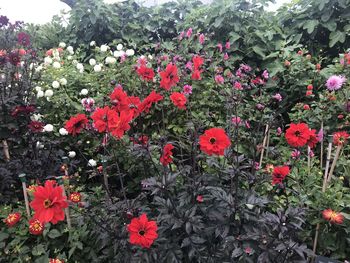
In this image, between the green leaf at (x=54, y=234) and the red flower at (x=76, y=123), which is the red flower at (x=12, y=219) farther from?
the red flower at (x=76, y=123)

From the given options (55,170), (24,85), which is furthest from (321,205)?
(24,85)

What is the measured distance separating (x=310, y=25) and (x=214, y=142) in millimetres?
2435

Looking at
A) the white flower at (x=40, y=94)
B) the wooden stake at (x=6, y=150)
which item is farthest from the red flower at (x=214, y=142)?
the white flower at (x=40, y=94)

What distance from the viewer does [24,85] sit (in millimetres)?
2424

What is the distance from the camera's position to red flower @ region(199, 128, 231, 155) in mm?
1367

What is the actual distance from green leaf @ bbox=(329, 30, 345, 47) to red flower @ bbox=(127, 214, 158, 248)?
8.77 feet

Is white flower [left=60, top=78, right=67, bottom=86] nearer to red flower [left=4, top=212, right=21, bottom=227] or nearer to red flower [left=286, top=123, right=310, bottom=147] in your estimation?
red flower [left=4, top=212, right=21, bottom=227]

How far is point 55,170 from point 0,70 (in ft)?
3.33

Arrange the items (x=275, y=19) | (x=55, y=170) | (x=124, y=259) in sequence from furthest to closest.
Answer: (x=275, y=19)
(x=55, y=170)
(x=124, y=259)

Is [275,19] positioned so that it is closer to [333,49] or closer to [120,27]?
[333,49]

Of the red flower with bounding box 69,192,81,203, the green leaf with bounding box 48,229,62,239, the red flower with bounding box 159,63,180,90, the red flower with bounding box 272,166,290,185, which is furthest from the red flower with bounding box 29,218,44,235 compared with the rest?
the red flower with bounding box 272,166,290,185

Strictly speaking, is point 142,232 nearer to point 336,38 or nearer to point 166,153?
point 166,153

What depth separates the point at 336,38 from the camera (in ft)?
10.6

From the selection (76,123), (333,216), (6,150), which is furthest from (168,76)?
(6,150)
